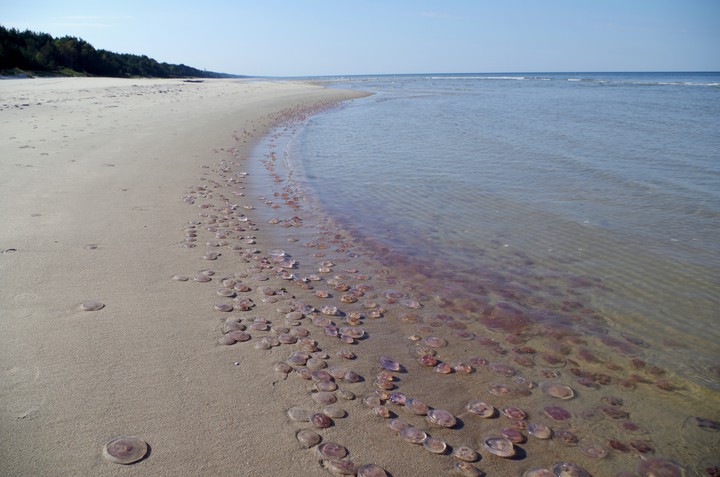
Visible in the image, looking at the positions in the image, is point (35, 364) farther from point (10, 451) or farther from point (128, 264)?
point (128, 264)

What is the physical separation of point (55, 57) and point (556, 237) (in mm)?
46570

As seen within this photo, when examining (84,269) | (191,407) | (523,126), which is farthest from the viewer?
(523,126)

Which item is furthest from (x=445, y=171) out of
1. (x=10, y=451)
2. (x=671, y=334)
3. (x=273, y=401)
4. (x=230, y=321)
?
(x=10, y=451)

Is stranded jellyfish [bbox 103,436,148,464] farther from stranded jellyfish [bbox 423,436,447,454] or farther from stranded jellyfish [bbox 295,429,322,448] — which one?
stranded jellyfish [bbox 423,436,447,454]

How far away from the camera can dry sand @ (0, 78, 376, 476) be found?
216 centimetres

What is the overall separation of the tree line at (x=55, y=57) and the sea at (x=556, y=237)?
30975 mm

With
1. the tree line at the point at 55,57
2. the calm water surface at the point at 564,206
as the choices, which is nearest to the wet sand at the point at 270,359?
the calm water surface at the point at 564,206

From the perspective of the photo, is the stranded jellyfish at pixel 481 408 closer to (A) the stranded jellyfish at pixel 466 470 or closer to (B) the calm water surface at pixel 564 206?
(A) the stranded jellyfish at pixel 466 470

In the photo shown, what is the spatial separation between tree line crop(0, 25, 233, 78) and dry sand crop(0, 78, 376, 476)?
33252 mm

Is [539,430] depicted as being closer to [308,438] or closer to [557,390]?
[557,390]

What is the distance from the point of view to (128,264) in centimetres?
424

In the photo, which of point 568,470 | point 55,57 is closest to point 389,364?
point 568,470

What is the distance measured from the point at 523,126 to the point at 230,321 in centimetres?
1486

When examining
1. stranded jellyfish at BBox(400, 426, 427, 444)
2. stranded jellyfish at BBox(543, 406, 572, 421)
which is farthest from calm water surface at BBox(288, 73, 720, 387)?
stranded jellyfish at BBox(400, 426, 427, 444)
